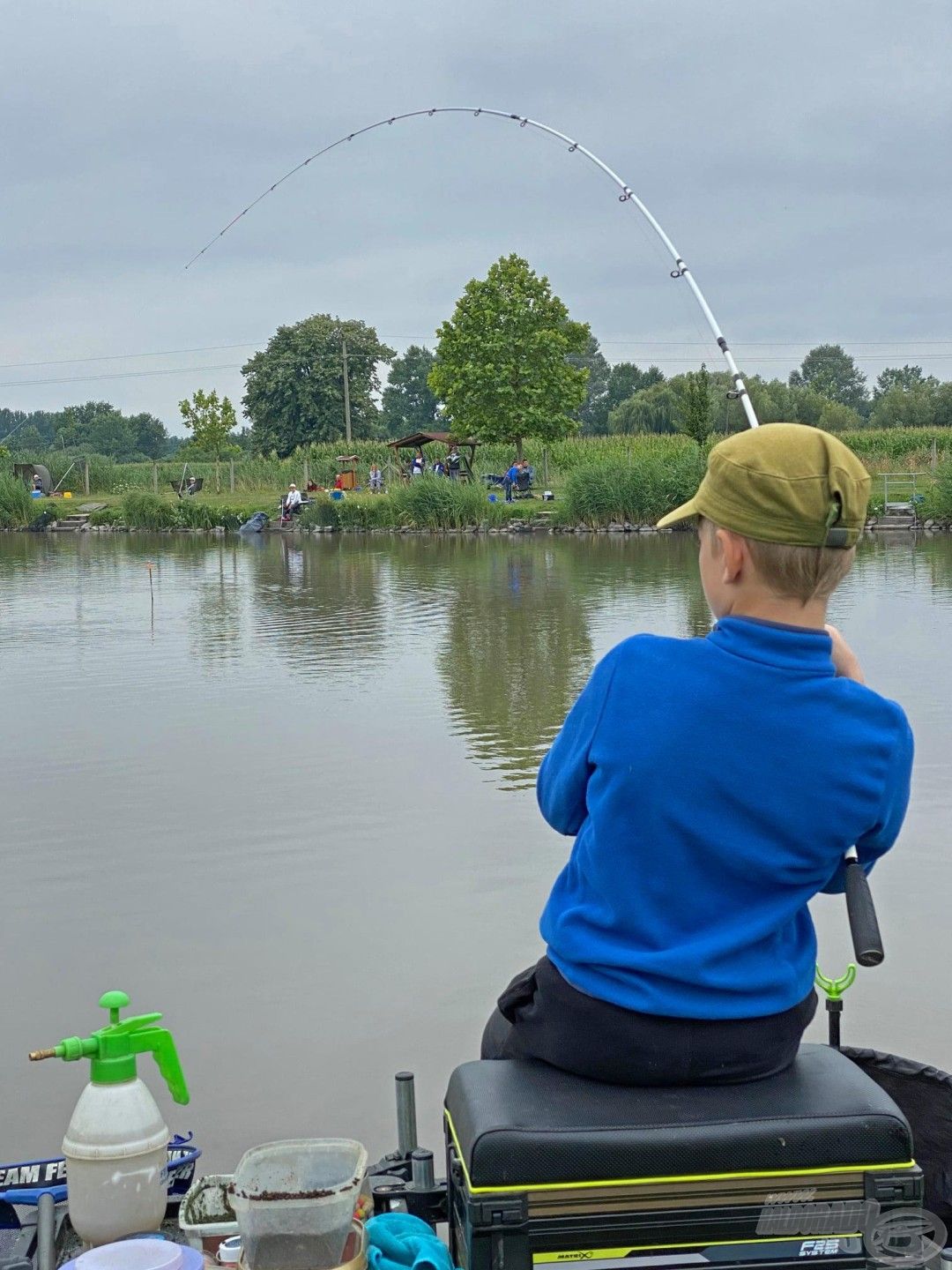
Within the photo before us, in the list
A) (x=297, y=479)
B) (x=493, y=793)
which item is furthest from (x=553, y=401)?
(x=493, y=793)

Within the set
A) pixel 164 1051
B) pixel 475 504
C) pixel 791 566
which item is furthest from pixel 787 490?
pixel 475 504

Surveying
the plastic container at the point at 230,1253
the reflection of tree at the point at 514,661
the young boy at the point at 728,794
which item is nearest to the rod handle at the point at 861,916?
the young boy at the point at 728,794

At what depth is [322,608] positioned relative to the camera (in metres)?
15.6

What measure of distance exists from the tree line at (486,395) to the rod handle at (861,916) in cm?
220

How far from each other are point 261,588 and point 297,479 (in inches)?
1181

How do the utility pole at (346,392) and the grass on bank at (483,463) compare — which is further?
the utility pole at (346,392)

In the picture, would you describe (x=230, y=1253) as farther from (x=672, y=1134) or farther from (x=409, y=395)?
(x=409, y=395)

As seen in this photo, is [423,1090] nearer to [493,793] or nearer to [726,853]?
[726,853]

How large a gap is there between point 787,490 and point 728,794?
385 millimetres

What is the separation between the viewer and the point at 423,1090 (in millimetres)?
3570

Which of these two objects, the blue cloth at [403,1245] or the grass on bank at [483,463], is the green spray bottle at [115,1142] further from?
the grass on bank at [483,463]

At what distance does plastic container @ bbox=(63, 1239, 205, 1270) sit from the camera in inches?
79.7

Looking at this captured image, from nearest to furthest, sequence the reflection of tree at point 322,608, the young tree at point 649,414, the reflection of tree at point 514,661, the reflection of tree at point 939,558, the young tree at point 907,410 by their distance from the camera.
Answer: the reflection of tree at point 514,661
the reflection of tree at point 322,608
the reflection of tree at point 939,558
the young tree at point 907,410
the young tree at point 649,414

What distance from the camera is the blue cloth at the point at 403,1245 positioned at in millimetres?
2055
